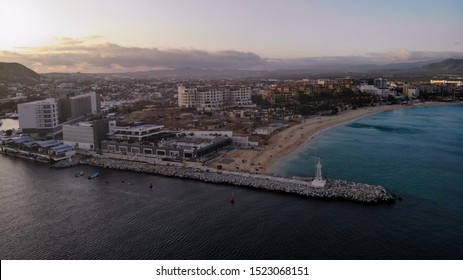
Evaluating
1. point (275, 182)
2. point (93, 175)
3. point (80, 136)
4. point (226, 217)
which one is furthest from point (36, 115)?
point (226, 217)

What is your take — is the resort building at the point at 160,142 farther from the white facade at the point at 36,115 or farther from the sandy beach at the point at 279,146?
the white facade at the point at 36,115

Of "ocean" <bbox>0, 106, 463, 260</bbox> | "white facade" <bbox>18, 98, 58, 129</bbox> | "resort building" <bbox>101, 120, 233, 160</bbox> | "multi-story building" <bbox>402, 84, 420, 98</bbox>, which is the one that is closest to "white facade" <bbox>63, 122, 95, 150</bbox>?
"resort building" <bbox>101, 120, 233, 160</bbox>

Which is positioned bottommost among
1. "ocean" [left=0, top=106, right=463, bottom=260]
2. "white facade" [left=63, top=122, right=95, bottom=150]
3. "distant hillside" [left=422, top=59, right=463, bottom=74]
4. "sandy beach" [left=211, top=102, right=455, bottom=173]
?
"ocean" [left=0, top=106, right=463, bottom=260]

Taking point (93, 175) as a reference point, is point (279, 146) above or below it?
above

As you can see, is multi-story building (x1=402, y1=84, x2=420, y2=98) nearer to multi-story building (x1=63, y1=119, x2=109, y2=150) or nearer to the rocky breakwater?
the rocky breakwater

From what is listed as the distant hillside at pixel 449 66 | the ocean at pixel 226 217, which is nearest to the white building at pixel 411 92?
the ocean at pixel 226 217

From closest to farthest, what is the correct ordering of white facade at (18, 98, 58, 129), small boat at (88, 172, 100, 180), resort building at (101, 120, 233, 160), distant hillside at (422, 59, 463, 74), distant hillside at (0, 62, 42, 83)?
small boat at (88, 172, 100, 180)
resort building at (101, 120, 233, 160)
white facade at (18, 98, 58, 129)
distant hillside at (0, 62, 42, 83)
distant hillside at (422, 59, 463, 74)

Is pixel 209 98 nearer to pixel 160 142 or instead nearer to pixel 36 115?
pixel 36 115
